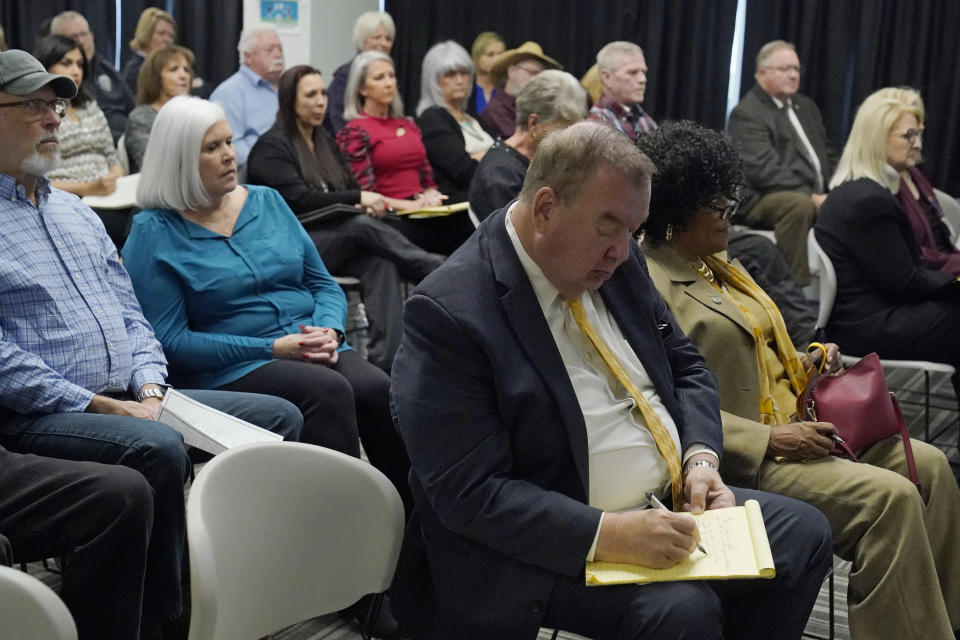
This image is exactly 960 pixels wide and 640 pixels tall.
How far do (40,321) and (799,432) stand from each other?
164cm

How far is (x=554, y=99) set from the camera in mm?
3988

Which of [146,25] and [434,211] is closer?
[434,211]

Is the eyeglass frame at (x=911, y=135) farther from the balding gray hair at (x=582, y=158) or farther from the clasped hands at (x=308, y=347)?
the balding gray hair at (x=582, y=158)

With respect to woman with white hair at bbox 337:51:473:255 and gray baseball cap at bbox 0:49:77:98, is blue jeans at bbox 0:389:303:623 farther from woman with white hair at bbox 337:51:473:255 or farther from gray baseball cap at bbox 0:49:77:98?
woman with white hair at bbox 337:51:473:255

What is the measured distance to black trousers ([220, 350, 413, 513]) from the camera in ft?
8.96

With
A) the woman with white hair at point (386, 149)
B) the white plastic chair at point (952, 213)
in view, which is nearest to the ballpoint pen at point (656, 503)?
the woman with white hair at point (386, 149)

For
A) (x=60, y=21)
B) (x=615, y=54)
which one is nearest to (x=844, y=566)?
(x=615, y=54)

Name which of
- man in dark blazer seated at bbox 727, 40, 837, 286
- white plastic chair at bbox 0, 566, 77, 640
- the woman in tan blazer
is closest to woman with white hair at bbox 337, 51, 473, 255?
man in dark blazer seated at bbox 727, 40, 837, 286

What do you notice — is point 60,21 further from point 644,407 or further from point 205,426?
point 644,407

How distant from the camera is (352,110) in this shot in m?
5.46

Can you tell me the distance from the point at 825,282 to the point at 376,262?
1849 millimetres

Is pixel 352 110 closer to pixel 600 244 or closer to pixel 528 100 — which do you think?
pixel 528 100

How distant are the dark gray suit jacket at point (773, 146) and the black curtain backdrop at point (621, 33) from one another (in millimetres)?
1005

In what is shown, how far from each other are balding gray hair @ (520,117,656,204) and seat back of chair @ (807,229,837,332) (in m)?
2.14
